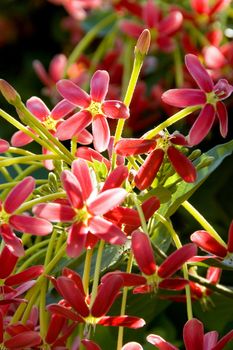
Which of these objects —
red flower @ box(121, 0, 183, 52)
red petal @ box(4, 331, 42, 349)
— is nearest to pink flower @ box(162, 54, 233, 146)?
red petal @ box(4, 331, 42, 349)

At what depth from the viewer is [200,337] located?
31.0 inches

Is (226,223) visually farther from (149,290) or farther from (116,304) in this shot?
(149,290)

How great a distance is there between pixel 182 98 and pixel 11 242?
203mm

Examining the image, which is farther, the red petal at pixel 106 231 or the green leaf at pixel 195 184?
the green leaf at pixel 195 184

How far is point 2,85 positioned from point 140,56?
0.13 metres

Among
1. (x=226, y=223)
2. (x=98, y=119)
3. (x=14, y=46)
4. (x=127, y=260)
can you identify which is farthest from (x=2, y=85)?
(x=14, y=46)

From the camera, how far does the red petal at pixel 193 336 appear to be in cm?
78

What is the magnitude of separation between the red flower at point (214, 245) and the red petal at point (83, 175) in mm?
110

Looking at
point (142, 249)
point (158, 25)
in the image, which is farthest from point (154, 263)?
point (158, 25)

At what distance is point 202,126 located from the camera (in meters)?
0.84

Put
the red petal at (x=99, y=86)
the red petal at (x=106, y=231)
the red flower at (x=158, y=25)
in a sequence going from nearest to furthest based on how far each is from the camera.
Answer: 1. the red petal at (x=106, y=231)
2. the red petal at (x=99, y=86)
3. the red flower at (x=158, y=25)

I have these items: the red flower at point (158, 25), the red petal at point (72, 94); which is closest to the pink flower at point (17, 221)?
the red petal at point (72, 94)

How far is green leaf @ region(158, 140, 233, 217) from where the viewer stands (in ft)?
2.85

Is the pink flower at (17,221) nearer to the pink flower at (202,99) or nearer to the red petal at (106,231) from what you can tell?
the red petal at (106,231)
